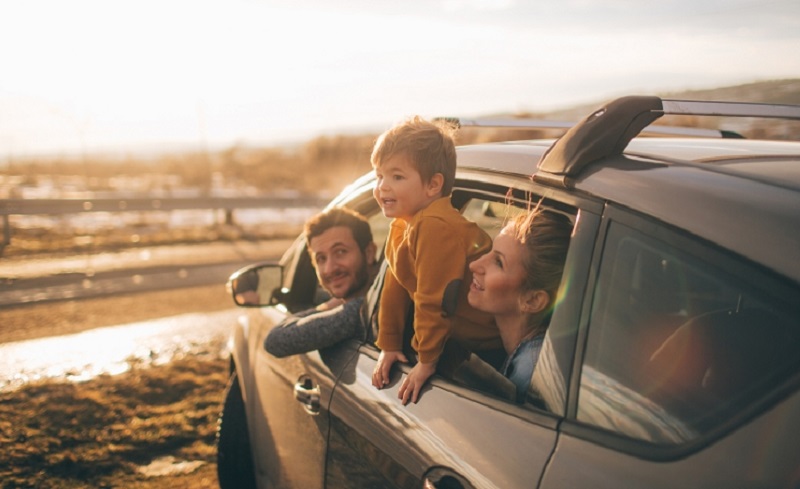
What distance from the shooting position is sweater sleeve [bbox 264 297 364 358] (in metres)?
2.88

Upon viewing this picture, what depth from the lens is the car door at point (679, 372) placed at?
4.40 ft

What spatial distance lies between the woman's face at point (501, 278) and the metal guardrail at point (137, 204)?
1353cm

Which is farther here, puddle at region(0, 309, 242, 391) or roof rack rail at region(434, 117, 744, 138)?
puddle at region(0, 309, 242, 391)

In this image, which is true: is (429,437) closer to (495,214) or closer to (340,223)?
(495,214)

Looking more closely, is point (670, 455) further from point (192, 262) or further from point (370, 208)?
point (192, 262)

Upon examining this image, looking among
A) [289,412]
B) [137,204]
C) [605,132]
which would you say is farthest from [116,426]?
[137,204]

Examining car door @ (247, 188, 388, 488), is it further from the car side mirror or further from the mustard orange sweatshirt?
the mustard orange sweatshirt

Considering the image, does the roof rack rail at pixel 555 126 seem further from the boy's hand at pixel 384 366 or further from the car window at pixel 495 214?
the boy's hand at pixel 384 366

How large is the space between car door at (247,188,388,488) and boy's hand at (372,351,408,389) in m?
0.28

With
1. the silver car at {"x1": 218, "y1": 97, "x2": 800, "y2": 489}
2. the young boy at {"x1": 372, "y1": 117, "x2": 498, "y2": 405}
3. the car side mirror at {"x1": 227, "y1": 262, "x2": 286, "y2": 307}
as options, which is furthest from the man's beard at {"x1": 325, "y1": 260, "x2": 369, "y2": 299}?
the silver car at {"x1": 218, "y1": 97, "x2": 800, "y2": 489}

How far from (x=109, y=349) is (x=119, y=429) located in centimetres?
246

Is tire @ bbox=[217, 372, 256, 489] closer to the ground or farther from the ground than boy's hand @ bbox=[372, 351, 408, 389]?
closer to the ground

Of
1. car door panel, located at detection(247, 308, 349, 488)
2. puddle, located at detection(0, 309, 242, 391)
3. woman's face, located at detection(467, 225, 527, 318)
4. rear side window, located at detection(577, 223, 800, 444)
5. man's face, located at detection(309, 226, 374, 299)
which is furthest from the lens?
puddle, located at detection(0, 309, 242, 391)

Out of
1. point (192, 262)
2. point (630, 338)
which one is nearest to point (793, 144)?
point (630, 338)
